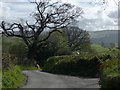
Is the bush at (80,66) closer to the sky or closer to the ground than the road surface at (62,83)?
closer to the ground

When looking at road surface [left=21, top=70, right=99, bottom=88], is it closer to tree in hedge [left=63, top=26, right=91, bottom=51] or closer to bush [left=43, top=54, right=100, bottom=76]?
bush [left=43, top=54, right=100, bottom=76]

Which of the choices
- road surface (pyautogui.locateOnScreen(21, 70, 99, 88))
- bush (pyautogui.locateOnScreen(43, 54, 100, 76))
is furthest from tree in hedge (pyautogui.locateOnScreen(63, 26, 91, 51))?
road surface (pyautogui.locateOnScreen(21, 70, 99, 88))

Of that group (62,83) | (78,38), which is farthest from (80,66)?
(78,38)

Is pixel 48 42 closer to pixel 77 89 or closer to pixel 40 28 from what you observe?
pixel 40 28

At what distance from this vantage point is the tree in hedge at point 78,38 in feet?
231

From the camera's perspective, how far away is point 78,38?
73375 mm

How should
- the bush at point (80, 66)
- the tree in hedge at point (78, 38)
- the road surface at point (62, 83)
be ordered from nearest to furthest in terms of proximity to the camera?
the road surface at point (62, 83)
the bush at point (80, 66)
the tree in hedge at point (78, 38)

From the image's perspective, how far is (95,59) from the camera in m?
24.1

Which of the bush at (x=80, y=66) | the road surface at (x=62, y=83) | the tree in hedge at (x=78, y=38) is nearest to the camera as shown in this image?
the road surface at (x=62, y=83)

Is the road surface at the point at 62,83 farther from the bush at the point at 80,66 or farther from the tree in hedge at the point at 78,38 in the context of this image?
the tree in hedge at the point at 78,38

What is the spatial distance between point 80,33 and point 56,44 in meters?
22.6

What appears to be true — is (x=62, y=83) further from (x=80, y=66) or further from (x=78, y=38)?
(x=78, y=38)

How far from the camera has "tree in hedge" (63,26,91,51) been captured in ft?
231

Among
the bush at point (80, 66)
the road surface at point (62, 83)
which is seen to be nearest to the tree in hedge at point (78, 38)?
the bush at point (80, 66)
